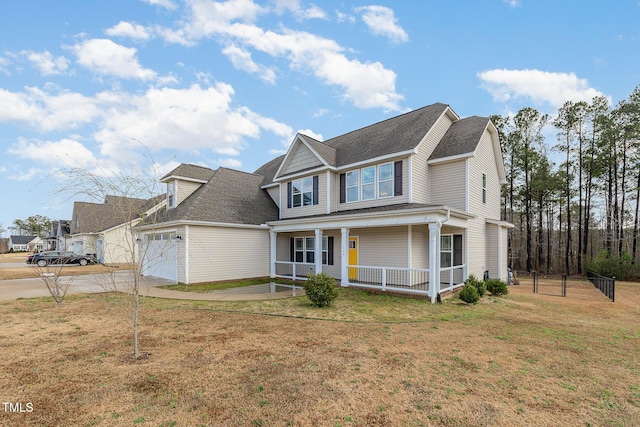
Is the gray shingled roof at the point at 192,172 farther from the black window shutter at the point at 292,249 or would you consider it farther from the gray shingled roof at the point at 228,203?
the black window shutter at the point at 292,249

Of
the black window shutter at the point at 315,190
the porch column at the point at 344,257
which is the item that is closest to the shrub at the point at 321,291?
the porch column at the point at 344,257

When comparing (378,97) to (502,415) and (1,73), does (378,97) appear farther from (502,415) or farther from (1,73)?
(502,415)

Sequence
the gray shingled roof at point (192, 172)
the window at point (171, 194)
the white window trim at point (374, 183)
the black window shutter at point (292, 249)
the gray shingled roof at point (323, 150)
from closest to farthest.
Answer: the white window trim at point (374, 183) → the gray shingled roof at point (323, 150) → the gray shingled roof at point (192, 172) → the window at point (171, 194) → the black window shutter at point (292, 249)

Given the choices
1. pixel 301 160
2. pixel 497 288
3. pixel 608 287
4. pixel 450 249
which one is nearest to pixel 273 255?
pixel 301 160

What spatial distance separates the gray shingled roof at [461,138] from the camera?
13.4 m

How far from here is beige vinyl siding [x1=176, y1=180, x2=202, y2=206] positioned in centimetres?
1773

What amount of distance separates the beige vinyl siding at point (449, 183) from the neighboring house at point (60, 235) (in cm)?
4146

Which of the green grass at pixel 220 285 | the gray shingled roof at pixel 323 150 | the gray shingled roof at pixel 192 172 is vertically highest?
the gray shingled roof at pixel 323 150

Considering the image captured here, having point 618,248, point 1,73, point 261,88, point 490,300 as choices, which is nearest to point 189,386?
point 490,300

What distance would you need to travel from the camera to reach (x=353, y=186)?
1498cm

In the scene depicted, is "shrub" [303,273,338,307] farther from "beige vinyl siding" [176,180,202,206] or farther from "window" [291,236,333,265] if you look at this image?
"beige vinyl siding" [176,180,202,206]

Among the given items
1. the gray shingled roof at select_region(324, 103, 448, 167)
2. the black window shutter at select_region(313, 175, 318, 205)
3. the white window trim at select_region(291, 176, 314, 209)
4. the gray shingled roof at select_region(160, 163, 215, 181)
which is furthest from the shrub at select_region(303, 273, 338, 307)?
the gray shingled roof at select_region(160, 163, 215, 181)

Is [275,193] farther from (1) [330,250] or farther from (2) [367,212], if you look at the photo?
(2) [367,212]

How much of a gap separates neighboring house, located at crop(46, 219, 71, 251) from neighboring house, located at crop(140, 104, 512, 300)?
2928 centimetres
